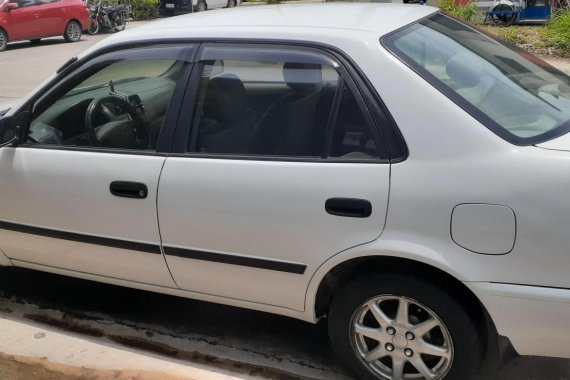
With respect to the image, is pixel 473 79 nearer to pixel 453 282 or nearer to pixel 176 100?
pixel 453 282

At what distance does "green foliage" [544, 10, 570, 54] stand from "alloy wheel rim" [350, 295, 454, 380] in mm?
10017

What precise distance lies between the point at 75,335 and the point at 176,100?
1.48 metres

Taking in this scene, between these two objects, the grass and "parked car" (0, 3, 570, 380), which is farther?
the grass

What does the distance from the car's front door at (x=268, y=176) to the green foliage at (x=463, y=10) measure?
11371mm

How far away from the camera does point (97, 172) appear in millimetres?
3016

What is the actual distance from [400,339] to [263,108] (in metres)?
1.20

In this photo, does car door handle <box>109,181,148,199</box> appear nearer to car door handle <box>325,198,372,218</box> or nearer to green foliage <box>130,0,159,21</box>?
car door handle <box>325,198,372,218</box>

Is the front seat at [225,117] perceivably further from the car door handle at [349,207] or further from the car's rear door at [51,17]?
the car's rear door at [51,17]

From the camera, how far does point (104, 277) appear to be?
129 inches

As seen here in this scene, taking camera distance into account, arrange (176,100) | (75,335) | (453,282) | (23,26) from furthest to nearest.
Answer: (23,26), (75,335), (176,100), (453,282)

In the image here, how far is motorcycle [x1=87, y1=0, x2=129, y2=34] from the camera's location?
2016cm

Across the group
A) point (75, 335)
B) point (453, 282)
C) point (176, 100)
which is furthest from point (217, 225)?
point (75, 335)

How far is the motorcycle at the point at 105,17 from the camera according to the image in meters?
20.2

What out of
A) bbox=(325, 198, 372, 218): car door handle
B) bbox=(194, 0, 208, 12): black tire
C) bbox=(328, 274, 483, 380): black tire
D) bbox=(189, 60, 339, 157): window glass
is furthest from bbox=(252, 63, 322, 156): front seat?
bbox=(194, 0, 208, 12): black tire
